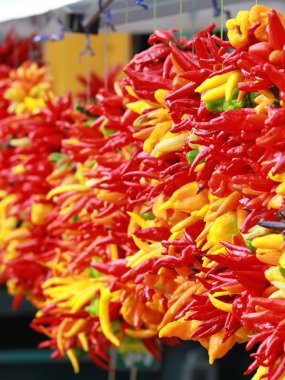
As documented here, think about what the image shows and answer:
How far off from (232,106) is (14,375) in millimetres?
2973

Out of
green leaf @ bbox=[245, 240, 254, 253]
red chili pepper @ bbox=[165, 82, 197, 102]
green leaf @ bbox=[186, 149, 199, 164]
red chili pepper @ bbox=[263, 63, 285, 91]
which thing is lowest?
green leaf @ bbox=[245, 240, 254, 253]

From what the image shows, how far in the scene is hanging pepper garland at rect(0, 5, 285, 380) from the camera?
1422mm

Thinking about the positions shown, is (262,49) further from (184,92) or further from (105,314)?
(105,314)

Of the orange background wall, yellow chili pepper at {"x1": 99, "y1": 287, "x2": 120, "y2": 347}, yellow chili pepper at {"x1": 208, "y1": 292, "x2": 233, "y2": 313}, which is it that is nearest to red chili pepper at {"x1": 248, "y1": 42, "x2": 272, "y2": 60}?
yellow chili pepper at {"x1": 208, "y1": 292, "x2": 233, "y2": 313}

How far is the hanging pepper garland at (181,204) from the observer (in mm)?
1422

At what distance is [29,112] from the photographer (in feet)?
11.1

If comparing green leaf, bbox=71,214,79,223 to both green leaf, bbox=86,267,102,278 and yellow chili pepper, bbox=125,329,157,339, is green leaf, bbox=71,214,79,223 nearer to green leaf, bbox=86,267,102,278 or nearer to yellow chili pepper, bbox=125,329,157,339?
green leaf, bbox=86,267,102,278

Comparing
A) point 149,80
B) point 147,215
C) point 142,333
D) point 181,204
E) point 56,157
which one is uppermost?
point 149,80

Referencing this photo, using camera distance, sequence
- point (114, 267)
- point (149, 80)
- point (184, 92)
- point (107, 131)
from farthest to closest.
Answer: point (107, 131) → point (114, 267) → point (149, 80) → point (184, 92)

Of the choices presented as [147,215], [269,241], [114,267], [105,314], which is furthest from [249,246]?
[105,314]

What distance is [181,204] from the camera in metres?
1.72

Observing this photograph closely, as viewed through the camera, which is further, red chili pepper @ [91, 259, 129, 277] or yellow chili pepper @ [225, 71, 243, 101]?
red chili pepper @ [91, 259, 129, 277]

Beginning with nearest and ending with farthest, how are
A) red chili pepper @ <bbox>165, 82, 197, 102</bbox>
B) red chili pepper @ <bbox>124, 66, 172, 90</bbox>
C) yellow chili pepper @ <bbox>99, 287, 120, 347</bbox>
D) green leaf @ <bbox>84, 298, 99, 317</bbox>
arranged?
red chili pepper @ <bbox>165, 82, 197, 102</bbox>
red chili pepper @ <bbox>124, 66, 172, 90</bbox>
yellow chili pepper @ <bbox>99, 287, 120, 347</bbox>
green leaf @ <bbox>84, 298, 99, 317</bbox>

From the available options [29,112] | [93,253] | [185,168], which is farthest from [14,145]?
[185,168]
